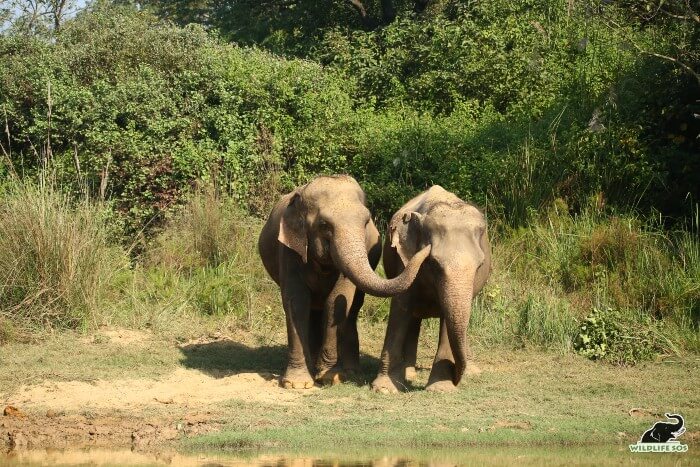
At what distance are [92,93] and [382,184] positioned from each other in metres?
4.80

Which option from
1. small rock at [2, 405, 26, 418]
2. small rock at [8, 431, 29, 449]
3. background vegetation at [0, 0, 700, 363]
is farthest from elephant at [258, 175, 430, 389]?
small rock at [8, 431, 29, 449]

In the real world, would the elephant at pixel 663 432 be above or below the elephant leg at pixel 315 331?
above

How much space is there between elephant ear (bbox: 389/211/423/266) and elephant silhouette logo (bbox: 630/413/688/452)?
9.20ft

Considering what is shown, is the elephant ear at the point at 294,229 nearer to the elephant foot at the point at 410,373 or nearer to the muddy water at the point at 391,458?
the elephant foot at the point at 410,373

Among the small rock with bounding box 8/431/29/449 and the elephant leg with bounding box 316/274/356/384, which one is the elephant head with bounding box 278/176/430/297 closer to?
the elephant leg with bounding box 316/274/356/384

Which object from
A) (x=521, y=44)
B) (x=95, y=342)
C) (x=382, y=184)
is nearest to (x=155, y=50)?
(x=382, y=184)

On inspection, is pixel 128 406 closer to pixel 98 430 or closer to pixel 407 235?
pixel 98 430

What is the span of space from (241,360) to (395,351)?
254 cm

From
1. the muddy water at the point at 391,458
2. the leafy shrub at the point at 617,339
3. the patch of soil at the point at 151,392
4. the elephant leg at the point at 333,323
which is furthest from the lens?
the leafy shrub at the point at 617,339

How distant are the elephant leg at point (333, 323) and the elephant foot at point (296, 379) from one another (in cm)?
16

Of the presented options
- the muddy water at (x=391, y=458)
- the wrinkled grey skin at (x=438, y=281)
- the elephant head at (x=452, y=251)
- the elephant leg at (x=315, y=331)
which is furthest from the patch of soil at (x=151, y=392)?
the elephant head at (x=452, y=251)

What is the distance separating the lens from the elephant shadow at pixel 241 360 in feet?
42.0

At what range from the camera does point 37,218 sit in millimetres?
14195

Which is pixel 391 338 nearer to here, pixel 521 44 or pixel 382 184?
pixel 382 184
